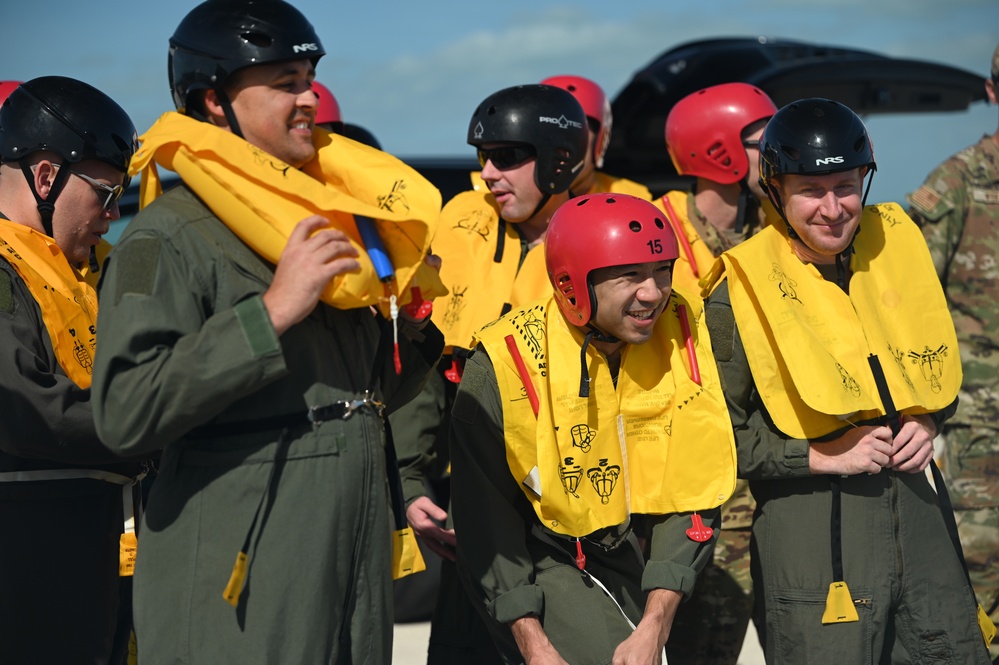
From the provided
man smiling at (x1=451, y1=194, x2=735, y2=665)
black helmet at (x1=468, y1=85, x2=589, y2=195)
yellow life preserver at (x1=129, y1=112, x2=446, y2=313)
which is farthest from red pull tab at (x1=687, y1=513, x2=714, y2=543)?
black helmet at (x1=468, y1=85, x2=589, y2=195)

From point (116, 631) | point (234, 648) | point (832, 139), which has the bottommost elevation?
point (116, 631)

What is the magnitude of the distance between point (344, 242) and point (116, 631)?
1883 mm

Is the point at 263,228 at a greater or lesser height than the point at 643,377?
greater

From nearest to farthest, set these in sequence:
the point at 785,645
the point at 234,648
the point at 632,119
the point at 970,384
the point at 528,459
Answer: the point at 234,648 < the point at 528,459 < the point at 785,645 < the point at 970,384 < the point at 632,119

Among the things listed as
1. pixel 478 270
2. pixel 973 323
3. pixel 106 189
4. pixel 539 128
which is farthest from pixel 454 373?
pixel 973 323

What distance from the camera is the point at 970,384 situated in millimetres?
5262

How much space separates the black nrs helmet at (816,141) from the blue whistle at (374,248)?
159 cm

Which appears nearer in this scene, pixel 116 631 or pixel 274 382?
pixel 274 382

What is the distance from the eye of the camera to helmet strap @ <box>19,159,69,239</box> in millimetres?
3971

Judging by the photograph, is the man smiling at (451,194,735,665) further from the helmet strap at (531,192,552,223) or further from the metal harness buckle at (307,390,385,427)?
the helmet strap at (531,192,552,223)

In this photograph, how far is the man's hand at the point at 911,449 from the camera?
12.5 ft

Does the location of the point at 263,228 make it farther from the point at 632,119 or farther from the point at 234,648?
the point at 632,119

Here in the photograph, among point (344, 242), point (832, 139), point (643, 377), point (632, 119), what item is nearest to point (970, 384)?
point (832, 139)

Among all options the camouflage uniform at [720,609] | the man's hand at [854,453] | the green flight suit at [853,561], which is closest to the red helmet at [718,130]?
the camouflage uniform at [720,609]
